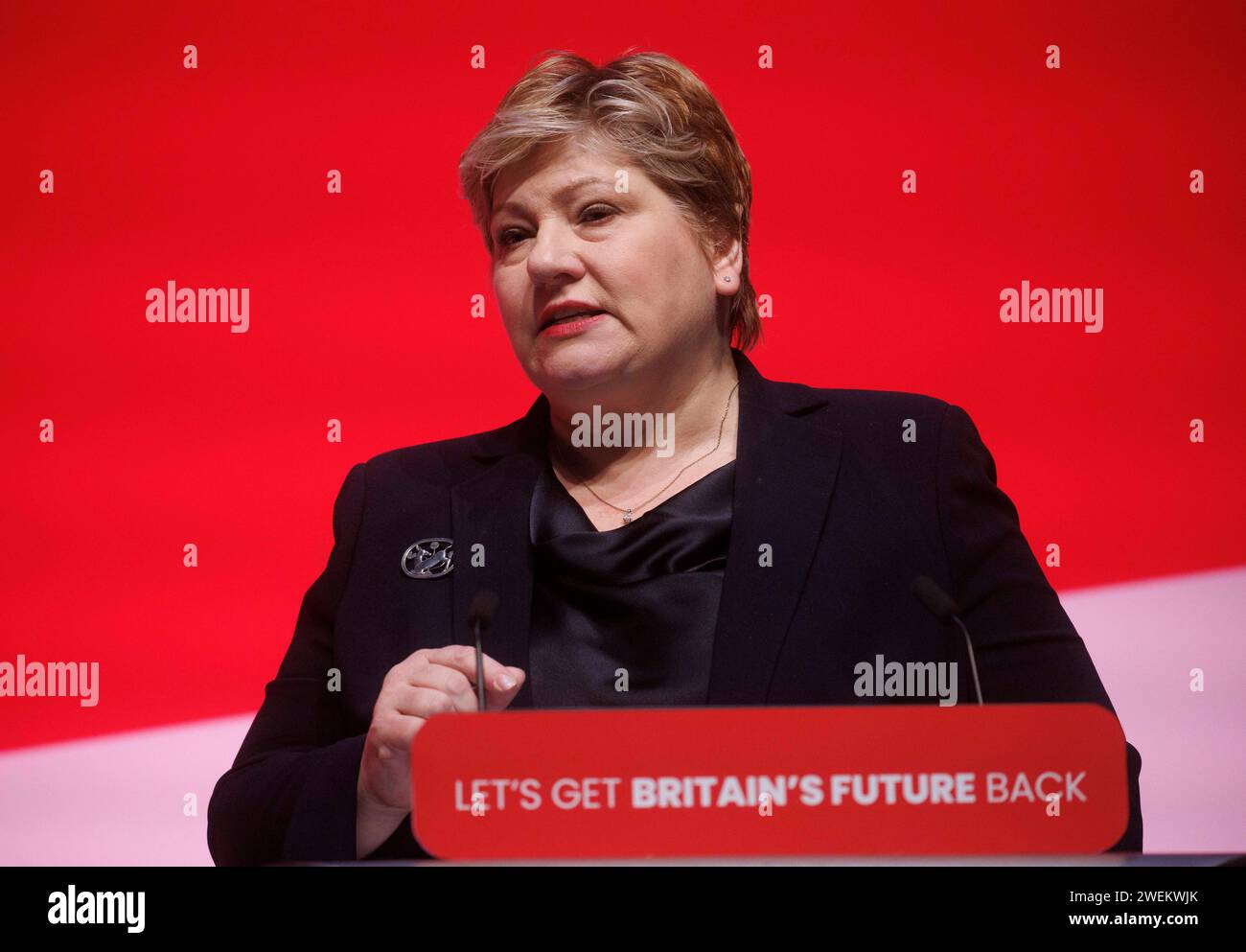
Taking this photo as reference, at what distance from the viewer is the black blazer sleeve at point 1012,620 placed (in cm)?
169

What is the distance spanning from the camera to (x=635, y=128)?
5.91ft

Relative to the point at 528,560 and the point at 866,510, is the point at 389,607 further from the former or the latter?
the point at 866,510

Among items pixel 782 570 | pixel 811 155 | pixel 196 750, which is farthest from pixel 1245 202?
pixel 196 750

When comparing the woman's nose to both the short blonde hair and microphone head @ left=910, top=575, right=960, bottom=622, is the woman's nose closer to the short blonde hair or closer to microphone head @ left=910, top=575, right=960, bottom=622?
the short blonde hair

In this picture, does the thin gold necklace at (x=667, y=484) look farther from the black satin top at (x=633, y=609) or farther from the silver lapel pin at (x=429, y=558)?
the silver lapel pin at (x=429, y=558)

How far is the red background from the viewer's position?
1.95 meters

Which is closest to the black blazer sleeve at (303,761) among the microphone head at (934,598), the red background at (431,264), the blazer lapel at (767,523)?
the red background at (431,264)

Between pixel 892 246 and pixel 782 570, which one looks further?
pixel 892 246

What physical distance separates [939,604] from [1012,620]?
136 millimetres

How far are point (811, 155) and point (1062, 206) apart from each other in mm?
387

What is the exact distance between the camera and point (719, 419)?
1.87 metres

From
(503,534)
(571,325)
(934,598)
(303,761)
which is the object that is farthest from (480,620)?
(934,598)

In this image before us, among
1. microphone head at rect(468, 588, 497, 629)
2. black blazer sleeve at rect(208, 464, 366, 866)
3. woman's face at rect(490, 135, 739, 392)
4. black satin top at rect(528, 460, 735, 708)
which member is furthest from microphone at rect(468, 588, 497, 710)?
Answer: woman's face at rect(490, 135, 739, 392)

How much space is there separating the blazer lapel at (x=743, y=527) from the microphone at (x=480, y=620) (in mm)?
77
